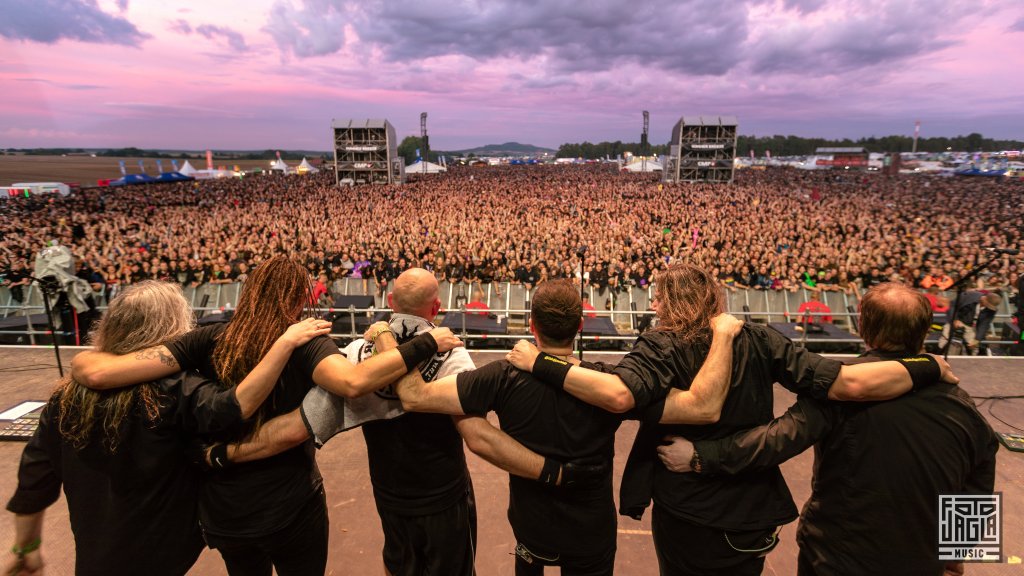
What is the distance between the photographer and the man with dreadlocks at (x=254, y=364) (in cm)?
204

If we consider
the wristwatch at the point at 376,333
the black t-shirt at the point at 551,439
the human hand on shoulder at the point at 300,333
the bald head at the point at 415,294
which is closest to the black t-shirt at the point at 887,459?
the black t-shirt at the point at 551,439

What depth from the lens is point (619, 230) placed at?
19938mm

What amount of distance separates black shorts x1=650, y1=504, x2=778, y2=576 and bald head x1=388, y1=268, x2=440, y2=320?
157cm

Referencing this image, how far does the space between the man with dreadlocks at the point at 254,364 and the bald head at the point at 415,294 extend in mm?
223

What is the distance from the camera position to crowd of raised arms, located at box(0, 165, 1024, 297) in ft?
43.0

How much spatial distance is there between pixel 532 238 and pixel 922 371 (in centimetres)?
1637

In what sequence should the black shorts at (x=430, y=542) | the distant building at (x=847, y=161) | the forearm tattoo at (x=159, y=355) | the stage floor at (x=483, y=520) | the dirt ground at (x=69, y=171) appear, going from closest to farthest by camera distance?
the forearm tattoo at (x=159, y=355) < the black shorts at (x=430, y=542) < the stage floor at (x=483, y=520) < the dirt ground at (x=69, y=171) < the distant building at (x=847, y=161)

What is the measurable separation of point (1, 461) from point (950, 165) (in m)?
109

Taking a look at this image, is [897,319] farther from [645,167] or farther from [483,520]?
[645,167]

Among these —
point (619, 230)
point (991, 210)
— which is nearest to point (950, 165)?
point (991, 210)

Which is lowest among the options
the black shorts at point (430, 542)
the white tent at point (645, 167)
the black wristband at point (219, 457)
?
the black shorts at point (430, 542)

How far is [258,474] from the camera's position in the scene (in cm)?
234

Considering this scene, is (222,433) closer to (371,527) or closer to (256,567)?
(256,567)

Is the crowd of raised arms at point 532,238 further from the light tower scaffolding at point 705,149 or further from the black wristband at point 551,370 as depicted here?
the light tower scaffolding at point 705,149
